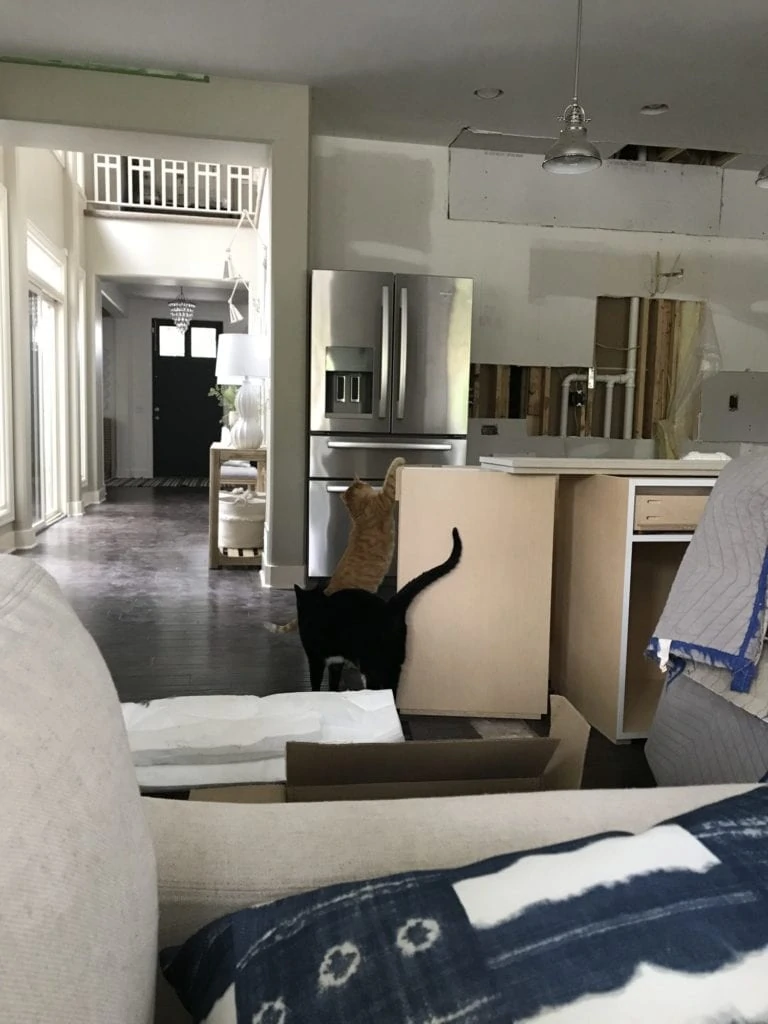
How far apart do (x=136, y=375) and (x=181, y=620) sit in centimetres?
873

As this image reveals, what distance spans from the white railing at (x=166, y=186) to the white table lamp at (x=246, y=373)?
10.6 ft

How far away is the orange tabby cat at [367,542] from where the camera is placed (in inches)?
107

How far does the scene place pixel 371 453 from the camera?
15.3 feet

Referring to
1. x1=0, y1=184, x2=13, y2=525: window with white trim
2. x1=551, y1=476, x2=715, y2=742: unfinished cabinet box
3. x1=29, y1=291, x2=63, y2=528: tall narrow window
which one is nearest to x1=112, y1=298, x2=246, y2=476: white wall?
x1=29, y1=291, x2=63, y2=528: tall narrow window

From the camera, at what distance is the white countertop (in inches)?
96.6

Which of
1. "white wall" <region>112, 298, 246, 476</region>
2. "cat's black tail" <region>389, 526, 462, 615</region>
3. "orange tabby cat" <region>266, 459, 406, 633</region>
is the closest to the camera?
"cat's black tail" <region>389, 526, 462, 615</region>

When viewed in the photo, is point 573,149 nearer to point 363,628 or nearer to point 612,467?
point 612,467

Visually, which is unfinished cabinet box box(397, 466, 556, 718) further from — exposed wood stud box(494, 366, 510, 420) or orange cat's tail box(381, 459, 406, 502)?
exposed wood stud box(494, 366, 510, 420)

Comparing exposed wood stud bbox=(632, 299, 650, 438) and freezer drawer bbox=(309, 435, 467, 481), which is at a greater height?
exposed wood stud bbox=(632, 299, 650, 438)

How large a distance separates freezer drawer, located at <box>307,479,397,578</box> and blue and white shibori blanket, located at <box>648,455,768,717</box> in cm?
290

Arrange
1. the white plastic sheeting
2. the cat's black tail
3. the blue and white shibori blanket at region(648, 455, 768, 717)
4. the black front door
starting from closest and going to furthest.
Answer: the white plastic sheeting
the blue and white shibori blanket at region(648, 455, 768, 717)
the cat's black tail
the black front door

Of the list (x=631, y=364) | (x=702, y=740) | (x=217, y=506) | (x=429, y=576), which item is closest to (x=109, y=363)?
(x=217, y=506)

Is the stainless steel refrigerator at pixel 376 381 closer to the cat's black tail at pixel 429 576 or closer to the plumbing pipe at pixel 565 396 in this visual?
the plumbing pipe at pixel 565 396

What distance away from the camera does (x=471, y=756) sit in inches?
43.5
